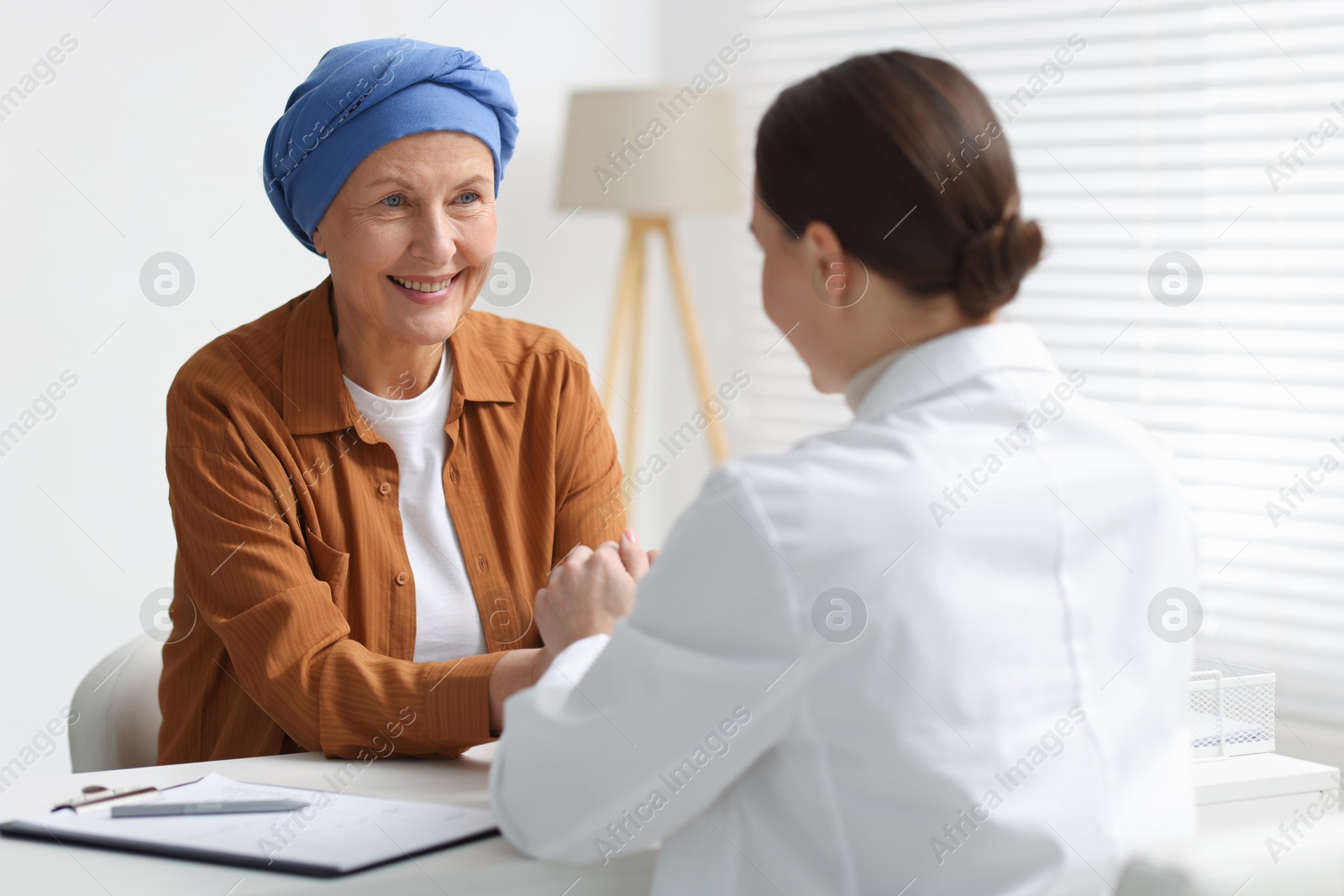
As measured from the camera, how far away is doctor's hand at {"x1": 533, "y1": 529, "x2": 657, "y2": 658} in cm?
134

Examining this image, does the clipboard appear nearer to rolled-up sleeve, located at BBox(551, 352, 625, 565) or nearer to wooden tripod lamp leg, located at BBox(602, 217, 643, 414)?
rolled-up sleeve, located at BBox(551, 352, 625, 565)

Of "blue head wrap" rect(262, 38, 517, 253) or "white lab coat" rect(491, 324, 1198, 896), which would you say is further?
"blue head wrap" rect(262, 38, 517, 253)

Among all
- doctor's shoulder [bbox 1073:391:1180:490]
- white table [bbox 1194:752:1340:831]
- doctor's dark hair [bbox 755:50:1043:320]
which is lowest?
white table [bbox 1194:752:1340:831]

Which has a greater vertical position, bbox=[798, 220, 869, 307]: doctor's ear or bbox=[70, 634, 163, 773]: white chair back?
bbox=[798, 220, 869, 307]: doctor's ear

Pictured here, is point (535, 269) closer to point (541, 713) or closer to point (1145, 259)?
point (1145, 259)

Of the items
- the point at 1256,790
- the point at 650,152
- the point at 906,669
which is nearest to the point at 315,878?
the point at 906,669

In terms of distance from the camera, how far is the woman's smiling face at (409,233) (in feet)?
5.73

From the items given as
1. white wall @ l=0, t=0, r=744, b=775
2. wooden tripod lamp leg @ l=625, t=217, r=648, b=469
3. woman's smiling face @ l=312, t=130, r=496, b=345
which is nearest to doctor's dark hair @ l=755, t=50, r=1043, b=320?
woman's smiling face @ l=312, t=130, r=496, b=345

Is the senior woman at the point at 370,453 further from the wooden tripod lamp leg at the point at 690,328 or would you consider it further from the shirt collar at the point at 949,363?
the wooden tripod lamp leg at the point at 690,328

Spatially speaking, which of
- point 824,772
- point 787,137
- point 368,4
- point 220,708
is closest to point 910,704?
point 824,772

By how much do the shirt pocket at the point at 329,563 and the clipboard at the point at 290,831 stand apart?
428 millimetres

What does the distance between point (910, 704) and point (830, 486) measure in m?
0.18

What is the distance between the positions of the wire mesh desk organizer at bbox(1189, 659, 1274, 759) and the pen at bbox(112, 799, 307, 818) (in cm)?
100

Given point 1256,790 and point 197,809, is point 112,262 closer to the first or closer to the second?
point 197,809
